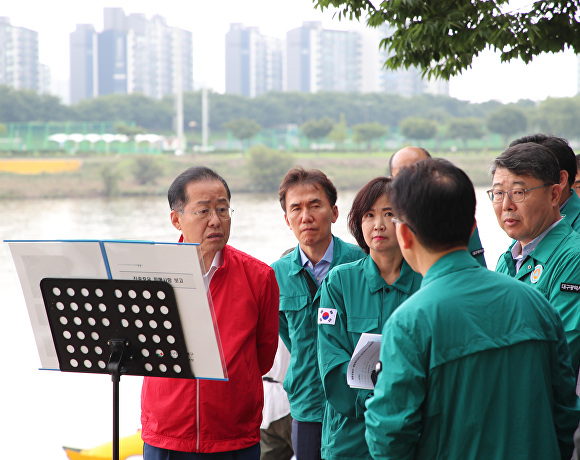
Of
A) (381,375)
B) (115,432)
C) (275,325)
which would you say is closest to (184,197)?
(275,325)

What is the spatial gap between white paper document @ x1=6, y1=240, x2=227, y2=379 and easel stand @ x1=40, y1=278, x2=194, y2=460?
0.08ft

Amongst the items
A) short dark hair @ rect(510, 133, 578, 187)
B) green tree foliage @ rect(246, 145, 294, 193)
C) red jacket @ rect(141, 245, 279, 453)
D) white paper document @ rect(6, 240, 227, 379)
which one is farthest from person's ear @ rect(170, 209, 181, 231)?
green tree foliage @ rect(246, 145, 294, 193)

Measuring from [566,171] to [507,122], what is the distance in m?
23.0

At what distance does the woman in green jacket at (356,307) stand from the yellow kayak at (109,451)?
2.24 m

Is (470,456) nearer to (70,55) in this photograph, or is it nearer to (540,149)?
(540,149)

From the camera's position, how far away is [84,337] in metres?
2.03

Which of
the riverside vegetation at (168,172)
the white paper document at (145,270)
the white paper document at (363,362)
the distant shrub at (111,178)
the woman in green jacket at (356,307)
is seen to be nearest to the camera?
the white paper document at (145,270)

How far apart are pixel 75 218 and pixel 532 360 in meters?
25.9

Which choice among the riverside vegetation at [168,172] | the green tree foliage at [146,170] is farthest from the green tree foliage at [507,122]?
the green tree foliage at [146,170]

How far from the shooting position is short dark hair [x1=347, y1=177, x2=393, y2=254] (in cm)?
239

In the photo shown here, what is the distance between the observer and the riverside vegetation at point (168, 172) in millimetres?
24578

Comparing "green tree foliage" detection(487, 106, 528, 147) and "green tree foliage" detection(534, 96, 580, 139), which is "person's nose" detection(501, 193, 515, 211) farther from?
"green tree foliage" detection(487, 106, 528, 147)

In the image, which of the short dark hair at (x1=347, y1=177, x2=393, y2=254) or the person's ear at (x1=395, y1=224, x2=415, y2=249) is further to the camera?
the short dark hair at (x1=347, y1=177, x2=393, y2=254)

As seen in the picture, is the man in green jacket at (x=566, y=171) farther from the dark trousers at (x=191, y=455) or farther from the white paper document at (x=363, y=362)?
the dark trousers at (x=191, y=455)
